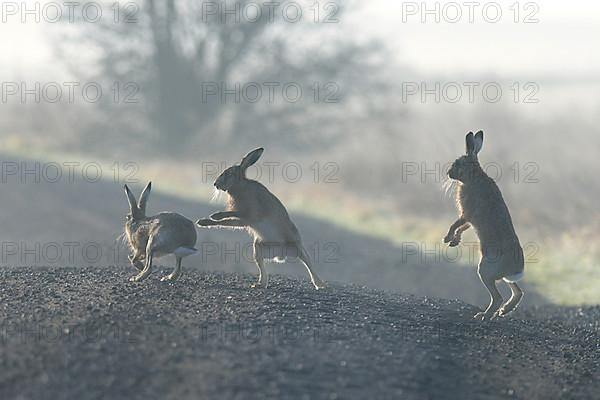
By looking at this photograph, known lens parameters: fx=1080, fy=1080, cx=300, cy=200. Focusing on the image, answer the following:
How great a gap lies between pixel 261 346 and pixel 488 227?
335 centimetres

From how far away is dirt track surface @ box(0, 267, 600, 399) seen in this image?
7465 millimetres

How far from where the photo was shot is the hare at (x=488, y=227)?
1053cm

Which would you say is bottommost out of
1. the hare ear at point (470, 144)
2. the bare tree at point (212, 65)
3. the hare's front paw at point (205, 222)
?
the hare's front paw at point (205, 222)

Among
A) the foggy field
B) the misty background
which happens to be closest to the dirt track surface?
the foggy field

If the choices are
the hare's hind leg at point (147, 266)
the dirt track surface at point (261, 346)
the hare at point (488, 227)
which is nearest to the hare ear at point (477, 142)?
the hare at point (488, 227)

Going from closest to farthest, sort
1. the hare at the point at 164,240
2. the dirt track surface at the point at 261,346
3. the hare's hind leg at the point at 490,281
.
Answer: the dirt track surface at the point at 261,346, the hare's hind leg at the point at 490,281, the hare at the point at 164,240

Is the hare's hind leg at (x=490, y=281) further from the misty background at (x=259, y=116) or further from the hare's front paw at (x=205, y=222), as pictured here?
the misty background at (x=259, y=116)

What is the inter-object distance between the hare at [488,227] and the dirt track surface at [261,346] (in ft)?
1.32

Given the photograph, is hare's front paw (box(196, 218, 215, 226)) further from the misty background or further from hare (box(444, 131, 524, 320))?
the misty background

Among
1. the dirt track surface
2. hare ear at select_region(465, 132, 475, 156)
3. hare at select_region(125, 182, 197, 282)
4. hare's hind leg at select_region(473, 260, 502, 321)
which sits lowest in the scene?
the dirt track surface

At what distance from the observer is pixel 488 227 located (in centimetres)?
1070

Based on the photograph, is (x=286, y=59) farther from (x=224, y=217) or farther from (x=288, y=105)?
(x=224, y=217)

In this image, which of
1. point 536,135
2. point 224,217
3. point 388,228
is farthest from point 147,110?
point 224,217

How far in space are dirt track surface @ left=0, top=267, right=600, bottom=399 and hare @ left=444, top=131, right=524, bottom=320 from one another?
40 cm
